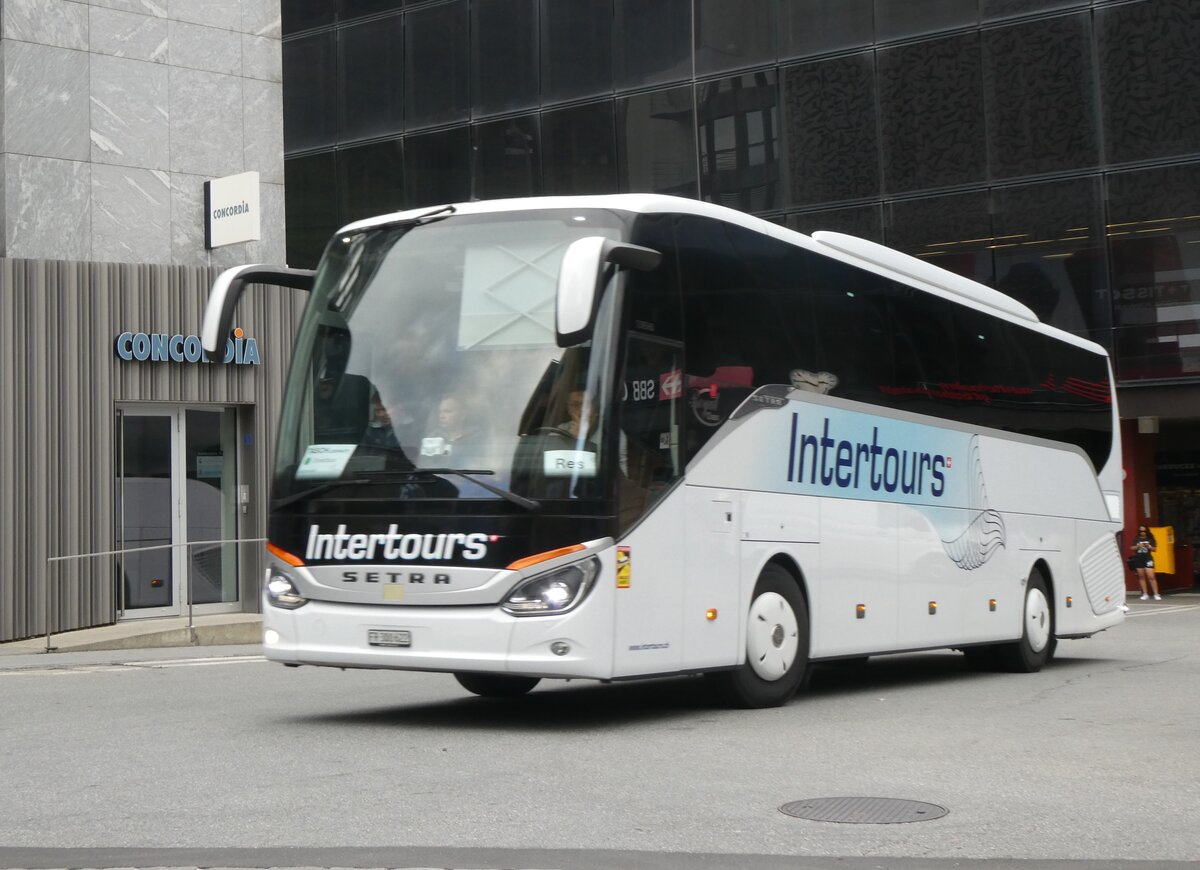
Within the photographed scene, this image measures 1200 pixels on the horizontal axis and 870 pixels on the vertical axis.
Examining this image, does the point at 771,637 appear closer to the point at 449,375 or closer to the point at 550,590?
the point at 550,590

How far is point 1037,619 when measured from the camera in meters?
16.2

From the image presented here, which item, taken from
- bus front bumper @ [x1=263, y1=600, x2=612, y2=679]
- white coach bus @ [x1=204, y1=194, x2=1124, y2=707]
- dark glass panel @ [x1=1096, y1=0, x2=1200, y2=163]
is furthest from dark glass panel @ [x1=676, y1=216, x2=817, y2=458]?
dark glass panel @ [x1=1096, y1=0, x2=1200, y2=163]

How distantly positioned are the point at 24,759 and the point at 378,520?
2436mm

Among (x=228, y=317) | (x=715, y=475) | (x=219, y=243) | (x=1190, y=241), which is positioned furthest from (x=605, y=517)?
(x=1190, y=241)

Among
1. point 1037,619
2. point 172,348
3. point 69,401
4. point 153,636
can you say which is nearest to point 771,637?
point 1037,619

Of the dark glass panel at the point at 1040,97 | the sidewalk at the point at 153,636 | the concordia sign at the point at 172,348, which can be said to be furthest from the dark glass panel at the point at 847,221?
the sidewalk at the point at 153,636

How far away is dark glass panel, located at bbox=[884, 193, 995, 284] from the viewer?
31.6m

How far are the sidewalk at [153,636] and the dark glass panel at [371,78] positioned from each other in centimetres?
1851

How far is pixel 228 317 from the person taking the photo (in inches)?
424

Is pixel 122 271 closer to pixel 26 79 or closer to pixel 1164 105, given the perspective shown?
pixel 26 79

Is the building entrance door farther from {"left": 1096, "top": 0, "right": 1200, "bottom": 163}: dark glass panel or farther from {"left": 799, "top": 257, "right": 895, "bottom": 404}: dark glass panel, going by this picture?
{"left": 1096, "top": 0, "right": 1200, "bottom": 163}: dark glass panel

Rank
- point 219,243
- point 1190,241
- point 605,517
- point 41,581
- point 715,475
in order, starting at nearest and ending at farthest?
1. point 605,517
2. point 715,475
3. point 41,581
4. point 219,243
5. point 1190,241

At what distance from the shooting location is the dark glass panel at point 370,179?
37.9 metres

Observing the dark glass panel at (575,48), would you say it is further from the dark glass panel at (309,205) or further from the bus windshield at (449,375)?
the bus windshield at (449,375)
